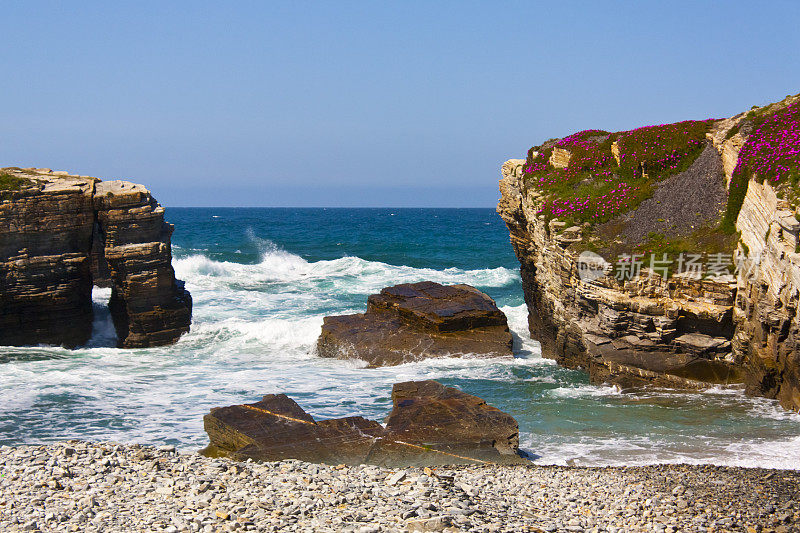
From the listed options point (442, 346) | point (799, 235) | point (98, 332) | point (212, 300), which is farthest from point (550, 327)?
point (212, 300)

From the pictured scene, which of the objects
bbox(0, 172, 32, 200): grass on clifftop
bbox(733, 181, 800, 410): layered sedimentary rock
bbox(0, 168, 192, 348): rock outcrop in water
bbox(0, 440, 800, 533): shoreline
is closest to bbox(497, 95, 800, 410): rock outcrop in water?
bbox(733, 181, 800, 410): layered sedimentary rock

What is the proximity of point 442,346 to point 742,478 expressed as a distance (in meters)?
11.5

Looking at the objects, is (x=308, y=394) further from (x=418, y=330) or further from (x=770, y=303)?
(x=770, y=303)

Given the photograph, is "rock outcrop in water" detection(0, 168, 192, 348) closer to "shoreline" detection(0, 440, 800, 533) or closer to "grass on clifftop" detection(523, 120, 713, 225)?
"shoreline" detection(0, 440, 800, 533)

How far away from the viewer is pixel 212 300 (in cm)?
3459

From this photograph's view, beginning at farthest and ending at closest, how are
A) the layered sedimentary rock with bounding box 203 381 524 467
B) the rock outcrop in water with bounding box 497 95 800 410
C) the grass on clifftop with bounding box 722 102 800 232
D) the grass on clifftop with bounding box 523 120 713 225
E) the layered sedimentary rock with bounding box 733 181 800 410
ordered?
the grass on clifftop with bounding box 523 120 713 225 → the grass on clifftop with bounding box 722 102 800 232 → the rock outcrop in water with bounding box 497 95 800 410 → the layered sedimentary rock with bounding box 733 181 800 410 → the layered sedimentary rock with bounding box 203 381 524 467

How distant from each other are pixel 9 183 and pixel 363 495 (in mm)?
18355

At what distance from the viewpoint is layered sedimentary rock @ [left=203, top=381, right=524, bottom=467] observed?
1248cm

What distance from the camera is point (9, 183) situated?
2211cm

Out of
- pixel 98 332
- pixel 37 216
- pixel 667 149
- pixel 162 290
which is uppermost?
pixel 667 149

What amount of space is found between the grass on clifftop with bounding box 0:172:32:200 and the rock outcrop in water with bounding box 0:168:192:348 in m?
0.03

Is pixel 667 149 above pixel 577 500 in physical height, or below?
above

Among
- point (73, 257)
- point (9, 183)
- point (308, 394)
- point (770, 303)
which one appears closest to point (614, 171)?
point (770, 303)

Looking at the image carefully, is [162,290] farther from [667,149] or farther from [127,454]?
[667,149]
